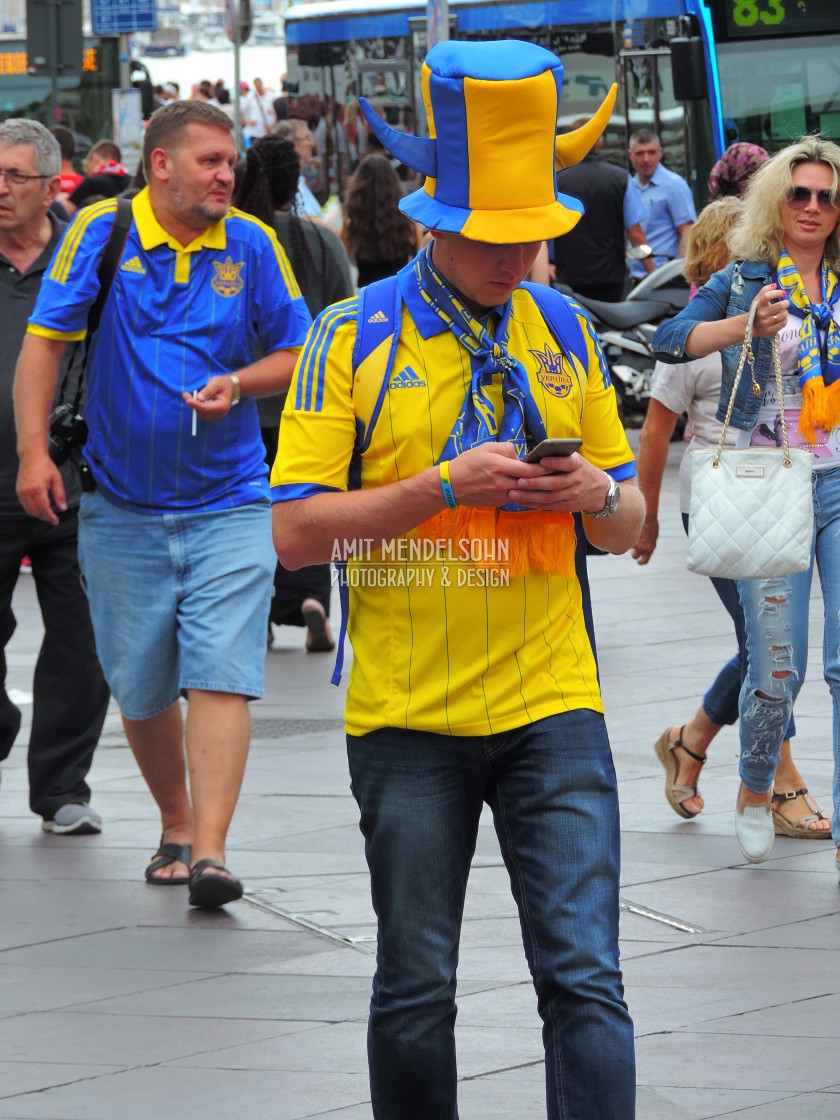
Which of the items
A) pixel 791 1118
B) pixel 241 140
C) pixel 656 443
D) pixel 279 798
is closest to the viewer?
pixel 791 1118

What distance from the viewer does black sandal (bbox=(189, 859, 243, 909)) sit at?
18.1ft

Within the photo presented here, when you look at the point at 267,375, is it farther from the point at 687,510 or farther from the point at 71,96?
the point at 71,96

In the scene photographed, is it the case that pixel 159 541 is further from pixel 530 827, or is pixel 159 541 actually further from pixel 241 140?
pixel 241 140

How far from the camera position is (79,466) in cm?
585

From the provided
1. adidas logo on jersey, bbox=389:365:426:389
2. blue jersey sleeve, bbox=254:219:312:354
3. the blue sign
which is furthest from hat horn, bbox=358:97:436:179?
the blue sign

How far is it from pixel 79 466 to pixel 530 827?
9.34 ft

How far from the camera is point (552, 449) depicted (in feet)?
10.2

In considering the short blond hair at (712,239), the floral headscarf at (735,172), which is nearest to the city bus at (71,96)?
the floral headscarf at (735,172)

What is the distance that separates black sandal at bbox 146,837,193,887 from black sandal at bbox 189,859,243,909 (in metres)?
0.34

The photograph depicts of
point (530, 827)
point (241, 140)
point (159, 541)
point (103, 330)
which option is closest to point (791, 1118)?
point (530, 827)

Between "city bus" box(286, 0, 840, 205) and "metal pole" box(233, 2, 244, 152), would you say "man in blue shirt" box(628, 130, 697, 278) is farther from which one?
"metal pole" box(233, 2, 244, 152)

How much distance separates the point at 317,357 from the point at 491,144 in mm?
433

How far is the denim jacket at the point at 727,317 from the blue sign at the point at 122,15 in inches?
584

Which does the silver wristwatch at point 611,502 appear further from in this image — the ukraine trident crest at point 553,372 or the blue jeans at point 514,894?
the blue jeans at point 514,894
